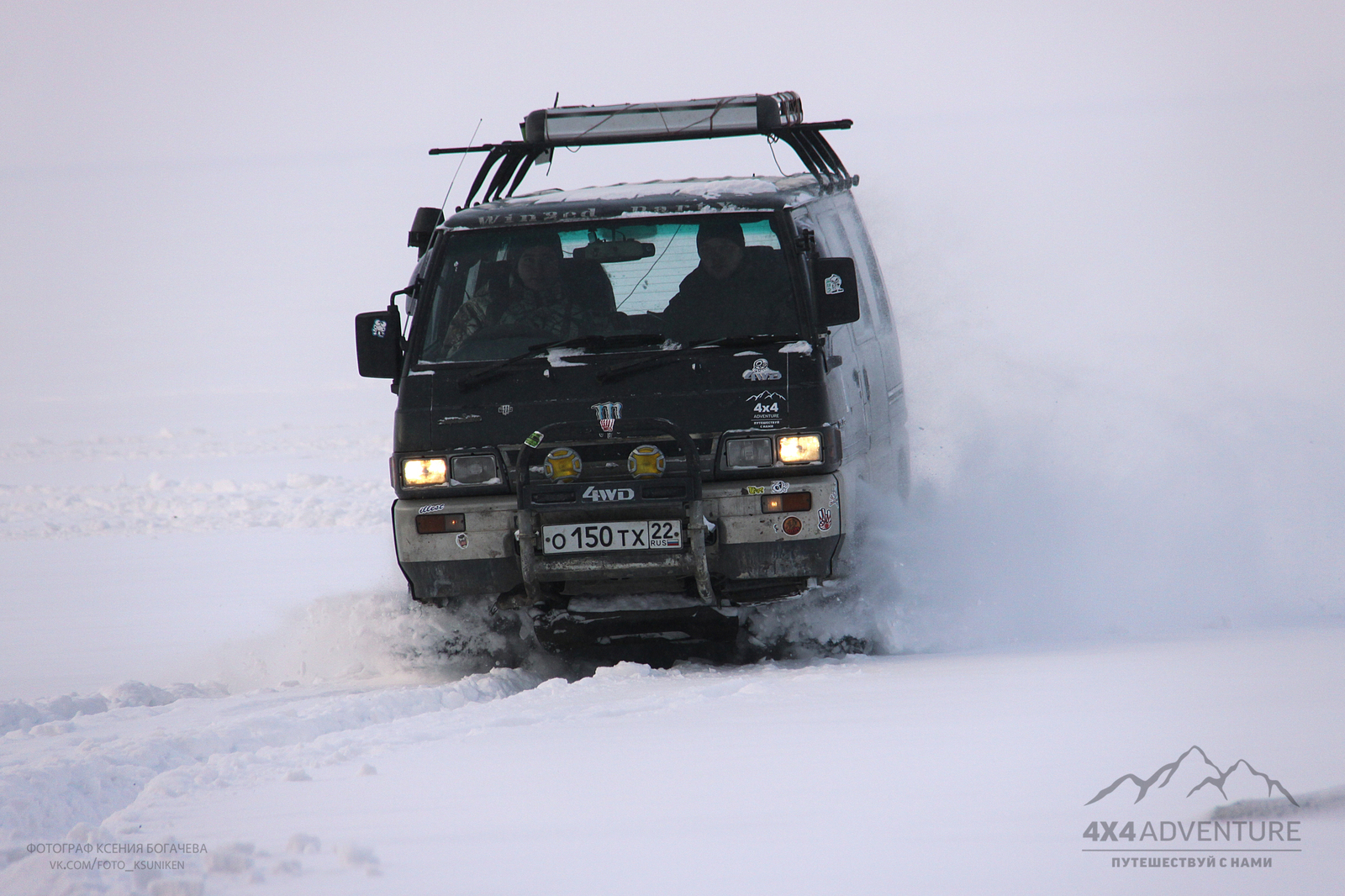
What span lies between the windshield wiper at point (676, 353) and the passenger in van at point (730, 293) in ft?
0.28

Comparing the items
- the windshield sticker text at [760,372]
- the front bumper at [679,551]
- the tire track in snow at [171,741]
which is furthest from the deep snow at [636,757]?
the windshield sticker text at [760,372]

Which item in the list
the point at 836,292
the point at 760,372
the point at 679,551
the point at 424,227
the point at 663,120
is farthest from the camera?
the point at 663,120

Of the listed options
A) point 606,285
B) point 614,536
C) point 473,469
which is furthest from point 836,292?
point 473,469

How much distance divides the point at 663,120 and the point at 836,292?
2064 mm

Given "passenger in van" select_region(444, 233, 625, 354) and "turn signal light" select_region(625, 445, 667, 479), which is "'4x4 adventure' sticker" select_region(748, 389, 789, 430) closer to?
"turn signal light" select_region(625, 445, 667, 479)

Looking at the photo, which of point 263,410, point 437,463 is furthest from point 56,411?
point 437,463

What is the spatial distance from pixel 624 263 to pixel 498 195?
5.65 ft

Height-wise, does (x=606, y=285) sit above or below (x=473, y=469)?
above

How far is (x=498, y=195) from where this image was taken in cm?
766

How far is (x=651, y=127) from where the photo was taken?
24.7 feet

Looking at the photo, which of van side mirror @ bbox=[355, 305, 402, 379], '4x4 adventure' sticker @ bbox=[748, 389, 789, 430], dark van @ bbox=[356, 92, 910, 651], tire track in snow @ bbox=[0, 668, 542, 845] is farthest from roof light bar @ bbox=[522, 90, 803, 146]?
tire track in snow @ bbox=[0, 668, 542, 845]

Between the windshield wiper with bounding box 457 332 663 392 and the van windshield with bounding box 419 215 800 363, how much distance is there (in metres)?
0.05

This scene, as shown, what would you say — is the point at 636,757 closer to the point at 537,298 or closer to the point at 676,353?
the point at 676,353

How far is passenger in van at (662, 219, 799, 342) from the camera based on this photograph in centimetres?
600
